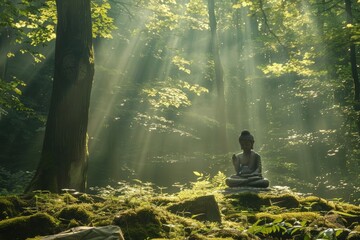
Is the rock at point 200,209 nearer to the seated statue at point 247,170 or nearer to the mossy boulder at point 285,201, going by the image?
the mossy boulder at point 285,201

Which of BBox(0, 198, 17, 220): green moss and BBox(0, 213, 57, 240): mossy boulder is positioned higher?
BBox(0, 198, 17, 220): green moss

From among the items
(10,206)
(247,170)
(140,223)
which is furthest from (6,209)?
(247,170)

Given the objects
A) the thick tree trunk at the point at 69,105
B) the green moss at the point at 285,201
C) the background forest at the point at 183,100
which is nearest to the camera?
the green moss at the point at 285,201

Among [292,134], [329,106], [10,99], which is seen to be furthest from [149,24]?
[329,106]

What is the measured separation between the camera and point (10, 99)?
39.7 feet

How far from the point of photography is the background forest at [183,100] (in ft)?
44.0

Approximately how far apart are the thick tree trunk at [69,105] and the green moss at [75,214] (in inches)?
102

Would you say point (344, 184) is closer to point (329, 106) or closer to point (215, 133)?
point (215, 133)

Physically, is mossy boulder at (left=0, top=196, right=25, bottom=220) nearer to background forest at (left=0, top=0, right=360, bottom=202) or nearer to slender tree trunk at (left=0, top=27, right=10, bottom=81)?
background forest at (left=0, top=0, right=360, bottom=202)

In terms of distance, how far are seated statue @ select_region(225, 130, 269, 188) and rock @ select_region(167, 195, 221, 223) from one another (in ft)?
14.6

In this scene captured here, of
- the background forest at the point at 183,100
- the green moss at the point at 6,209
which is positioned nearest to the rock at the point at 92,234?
the green moss at the point at 6,209

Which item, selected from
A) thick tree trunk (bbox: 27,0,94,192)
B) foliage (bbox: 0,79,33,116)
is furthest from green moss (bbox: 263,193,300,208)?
foliage (bbox: 0,79,33,116)

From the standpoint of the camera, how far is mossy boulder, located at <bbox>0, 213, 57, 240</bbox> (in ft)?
12.4

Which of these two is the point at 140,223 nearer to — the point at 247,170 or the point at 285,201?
the point at 285,201
